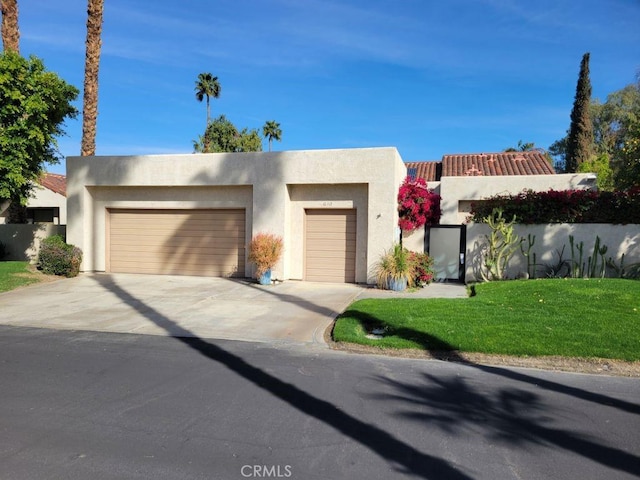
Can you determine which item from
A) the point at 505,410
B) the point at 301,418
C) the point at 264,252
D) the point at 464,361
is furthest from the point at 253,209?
the point at 505,410

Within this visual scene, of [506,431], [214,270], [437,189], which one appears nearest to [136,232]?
[214,270]

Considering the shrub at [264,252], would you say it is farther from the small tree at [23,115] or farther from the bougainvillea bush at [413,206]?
the small tree at [23,115]

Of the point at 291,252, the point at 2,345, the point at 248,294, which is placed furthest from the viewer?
the point at 291,252

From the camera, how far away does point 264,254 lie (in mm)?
13203

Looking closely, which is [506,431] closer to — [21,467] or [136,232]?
[21,467]

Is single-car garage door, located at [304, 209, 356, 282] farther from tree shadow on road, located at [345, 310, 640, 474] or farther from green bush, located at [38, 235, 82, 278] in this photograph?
tree shadow on road, located at [345, 310, 640, 474]

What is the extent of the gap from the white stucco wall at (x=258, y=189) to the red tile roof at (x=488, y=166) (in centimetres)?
875

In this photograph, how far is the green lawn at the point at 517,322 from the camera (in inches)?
263

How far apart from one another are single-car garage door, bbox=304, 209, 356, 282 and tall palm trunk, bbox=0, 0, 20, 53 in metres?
11.7

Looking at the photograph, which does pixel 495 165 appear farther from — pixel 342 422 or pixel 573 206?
pixel 342 422

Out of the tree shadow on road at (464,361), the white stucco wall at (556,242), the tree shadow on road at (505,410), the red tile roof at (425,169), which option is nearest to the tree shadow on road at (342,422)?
the tree shadow on road at (505,410)

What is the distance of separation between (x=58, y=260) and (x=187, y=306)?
264 inches

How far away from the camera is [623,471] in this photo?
3520 millimetres

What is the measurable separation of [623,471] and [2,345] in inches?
317
